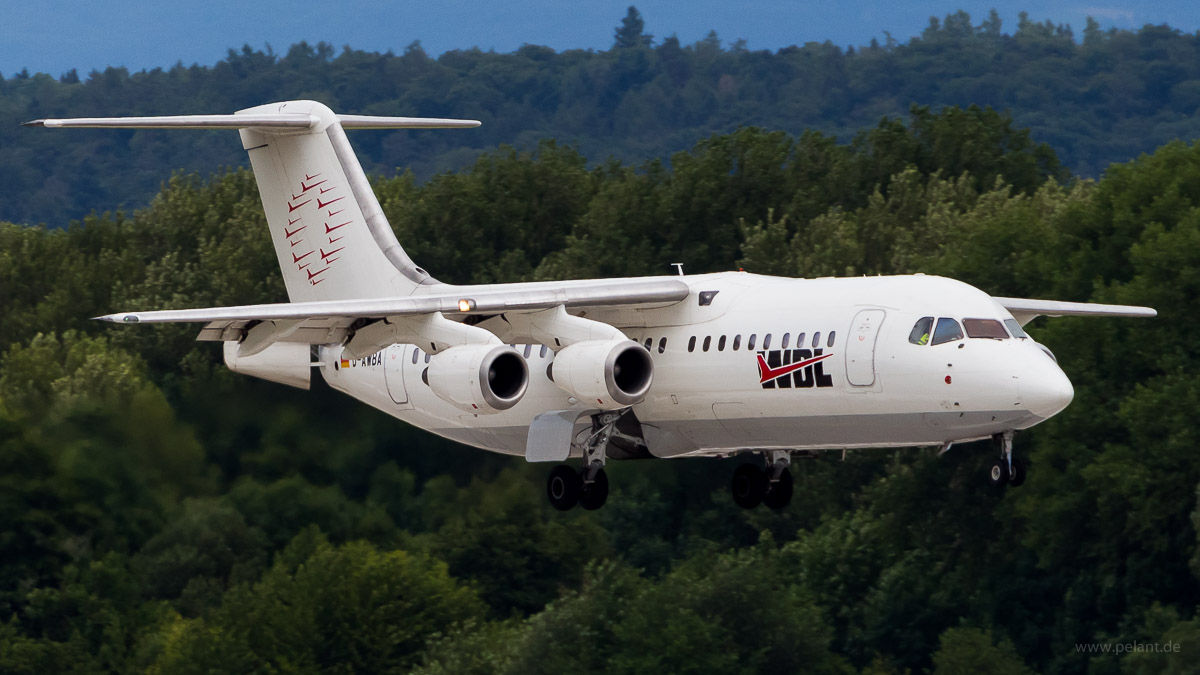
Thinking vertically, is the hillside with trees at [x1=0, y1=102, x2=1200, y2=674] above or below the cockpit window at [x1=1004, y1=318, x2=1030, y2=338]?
below

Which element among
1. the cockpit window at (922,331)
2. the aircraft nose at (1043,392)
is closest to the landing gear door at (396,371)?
the cockpit window at (922,331)

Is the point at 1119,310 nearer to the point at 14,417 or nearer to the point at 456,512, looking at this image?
the point at 456,512

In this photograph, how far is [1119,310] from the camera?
22.6 meters

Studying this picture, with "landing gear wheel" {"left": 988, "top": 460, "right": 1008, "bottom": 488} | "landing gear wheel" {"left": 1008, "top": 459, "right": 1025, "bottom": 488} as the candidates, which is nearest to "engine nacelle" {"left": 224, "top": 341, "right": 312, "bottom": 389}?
"landing gear wheel" {"left": 988, "top": 460, "right": 1008, "bottom": 488}

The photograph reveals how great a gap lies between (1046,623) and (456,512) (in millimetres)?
14111

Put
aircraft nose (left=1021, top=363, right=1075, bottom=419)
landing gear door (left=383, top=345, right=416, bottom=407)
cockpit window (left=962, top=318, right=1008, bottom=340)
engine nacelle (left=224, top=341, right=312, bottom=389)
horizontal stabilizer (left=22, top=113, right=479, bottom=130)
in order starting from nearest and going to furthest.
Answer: aircraft nose (left=1021, top=363, right=1075, bottom=419)
cockpit window (left=962, top=318, right=1008, bottom=340)
horizontal stabilizer (left=22, top=113, right=479, bottom=130)
landing gear door (left=383, top=345, right=416, bottom=407)
engine nacelle (left=224, top=341, right=312, bottom=389)

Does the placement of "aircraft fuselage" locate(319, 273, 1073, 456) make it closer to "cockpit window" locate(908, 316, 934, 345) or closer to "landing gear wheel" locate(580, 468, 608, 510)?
"cockpit window" locate(908, 316, 934, 345)

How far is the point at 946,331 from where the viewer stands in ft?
62.9

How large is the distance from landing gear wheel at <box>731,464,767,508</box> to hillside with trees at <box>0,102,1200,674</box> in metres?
7.42

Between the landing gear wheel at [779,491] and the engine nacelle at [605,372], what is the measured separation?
2197mm

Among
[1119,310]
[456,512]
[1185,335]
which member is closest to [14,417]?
[456,512]

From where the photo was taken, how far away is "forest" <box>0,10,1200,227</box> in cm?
15800

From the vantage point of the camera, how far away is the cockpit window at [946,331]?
1912 cm

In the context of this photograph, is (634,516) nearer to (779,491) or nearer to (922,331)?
(779,491)
